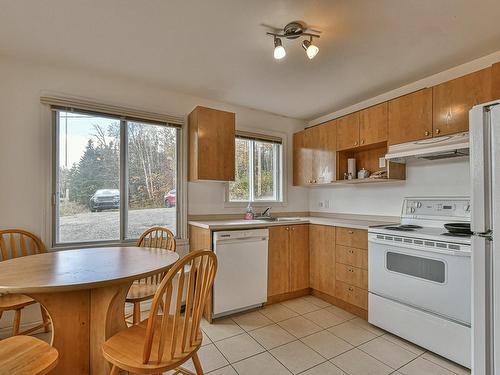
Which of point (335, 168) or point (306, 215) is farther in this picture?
point (306, 215)

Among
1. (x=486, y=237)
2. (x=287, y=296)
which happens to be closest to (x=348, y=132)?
(x=486, y=237)

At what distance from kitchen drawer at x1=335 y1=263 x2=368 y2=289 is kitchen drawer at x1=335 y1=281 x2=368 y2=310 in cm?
5

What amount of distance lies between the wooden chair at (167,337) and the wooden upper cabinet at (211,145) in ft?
5.38

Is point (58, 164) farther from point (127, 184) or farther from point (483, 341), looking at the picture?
point (483, 341)

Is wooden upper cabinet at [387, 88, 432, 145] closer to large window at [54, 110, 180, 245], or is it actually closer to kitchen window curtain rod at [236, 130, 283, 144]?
kitchen window curtain rod at [236, 130, 283, 144]

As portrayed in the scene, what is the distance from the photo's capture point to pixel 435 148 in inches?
88.2

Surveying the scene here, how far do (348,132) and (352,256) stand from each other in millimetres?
1451

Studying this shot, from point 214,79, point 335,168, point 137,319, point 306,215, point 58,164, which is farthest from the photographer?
point 306,215

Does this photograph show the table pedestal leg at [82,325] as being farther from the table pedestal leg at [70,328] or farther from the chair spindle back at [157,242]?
the chair spindle back at [157,242]

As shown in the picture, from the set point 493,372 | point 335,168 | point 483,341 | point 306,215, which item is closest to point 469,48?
point 335,168

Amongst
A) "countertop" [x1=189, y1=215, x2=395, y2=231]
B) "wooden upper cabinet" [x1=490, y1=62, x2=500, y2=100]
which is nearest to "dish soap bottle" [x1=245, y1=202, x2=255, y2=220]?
"countertop" [x1=189, y1=215, x2=395, y2=231]

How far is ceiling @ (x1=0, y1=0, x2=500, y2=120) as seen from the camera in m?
1.69

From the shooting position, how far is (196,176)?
291 cm

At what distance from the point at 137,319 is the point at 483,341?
7.45 feet
